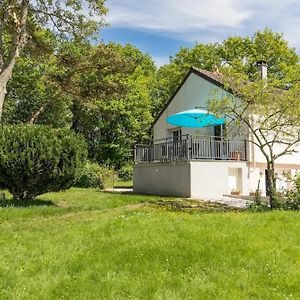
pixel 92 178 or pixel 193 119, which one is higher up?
pixel 193 119

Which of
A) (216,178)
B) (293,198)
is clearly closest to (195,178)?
(216,178)

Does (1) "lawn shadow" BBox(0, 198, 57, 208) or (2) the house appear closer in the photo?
(1) "lawn shadow" BBox(0, 198, 57, 208)

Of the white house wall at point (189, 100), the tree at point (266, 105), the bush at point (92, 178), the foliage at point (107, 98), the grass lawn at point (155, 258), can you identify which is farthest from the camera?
→ the foliage at point (107, 98)

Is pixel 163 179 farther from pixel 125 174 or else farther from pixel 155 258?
pixel 125 174

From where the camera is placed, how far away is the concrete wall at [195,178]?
18203 millimetres

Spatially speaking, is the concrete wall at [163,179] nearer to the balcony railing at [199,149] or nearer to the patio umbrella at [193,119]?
the balcony railing at [199,149]

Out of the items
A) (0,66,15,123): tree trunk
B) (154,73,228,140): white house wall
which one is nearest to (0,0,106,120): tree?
(0,66,15,123): tree trunk

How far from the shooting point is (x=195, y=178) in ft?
59.8

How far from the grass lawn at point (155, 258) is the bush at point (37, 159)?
3.31 meters

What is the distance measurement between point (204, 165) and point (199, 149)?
2.51ft

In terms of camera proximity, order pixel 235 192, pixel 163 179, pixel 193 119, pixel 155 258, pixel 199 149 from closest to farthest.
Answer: pixel 155 258, pixel 199 149, pixel 235 192, pixel 163 179, pixel 193 119

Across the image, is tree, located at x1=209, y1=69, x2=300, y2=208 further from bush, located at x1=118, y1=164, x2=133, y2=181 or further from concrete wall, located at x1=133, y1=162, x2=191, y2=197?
bush, located at x1=118, y1=164, x2=133, y2=181

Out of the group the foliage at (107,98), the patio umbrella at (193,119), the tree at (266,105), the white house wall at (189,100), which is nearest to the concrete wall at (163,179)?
the patio umbrella at (193,119)

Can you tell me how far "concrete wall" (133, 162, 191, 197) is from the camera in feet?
60.4
